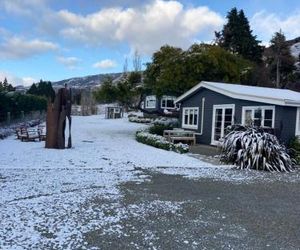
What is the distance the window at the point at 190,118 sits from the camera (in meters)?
19.4

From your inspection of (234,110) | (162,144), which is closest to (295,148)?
(234,110)

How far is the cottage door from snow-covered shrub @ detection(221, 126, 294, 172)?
436 centimetres

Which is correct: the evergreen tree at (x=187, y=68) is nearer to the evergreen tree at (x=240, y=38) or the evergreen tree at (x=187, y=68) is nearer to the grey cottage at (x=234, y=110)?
the grey cottage at (x=234, y=110)

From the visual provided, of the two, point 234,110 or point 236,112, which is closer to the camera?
point 236,112

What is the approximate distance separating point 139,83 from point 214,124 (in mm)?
8436

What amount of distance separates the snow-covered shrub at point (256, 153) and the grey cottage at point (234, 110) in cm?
225

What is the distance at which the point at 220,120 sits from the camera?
57.0 feet

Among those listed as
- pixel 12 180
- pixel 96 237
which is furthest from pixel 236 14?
pixel 96 237

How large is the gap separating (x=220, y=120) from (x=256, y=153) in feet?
19.5

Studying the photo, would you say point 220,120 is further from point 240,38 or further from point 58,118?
point 240,38

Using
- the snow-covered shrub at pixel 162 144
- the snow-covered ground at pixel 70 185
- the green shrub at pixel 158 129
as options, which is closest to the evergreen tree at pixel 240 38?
the green shrub at pixel 158 129

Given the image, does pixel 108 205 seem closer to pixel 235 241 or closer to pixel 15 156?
pixel 235 241

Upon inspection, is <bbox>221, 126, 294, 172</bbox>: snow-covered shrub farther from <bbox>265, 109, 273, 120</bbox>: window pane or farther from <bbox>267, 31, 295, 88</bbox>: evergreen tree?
<bbox>267, 31, 295, 88</bbox>: evergreen tree

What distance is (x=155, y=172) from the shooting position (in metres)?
10.2
